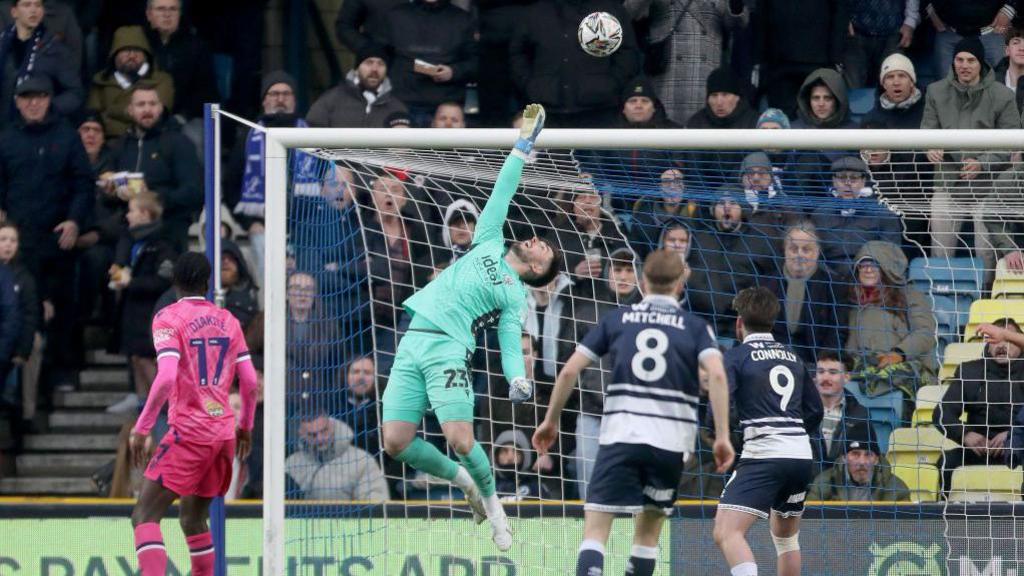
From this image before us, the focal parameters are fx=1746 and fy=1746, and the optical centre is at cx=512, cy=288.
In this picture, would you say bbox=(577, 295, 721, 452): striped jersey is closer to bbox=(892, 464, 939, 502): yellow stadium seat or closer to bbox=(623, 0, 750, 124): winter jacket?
bbox=(892, 464, 939, 502): yellow stadium seat

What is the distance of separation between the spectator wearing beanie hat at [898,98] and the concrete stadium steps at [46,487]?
607cm

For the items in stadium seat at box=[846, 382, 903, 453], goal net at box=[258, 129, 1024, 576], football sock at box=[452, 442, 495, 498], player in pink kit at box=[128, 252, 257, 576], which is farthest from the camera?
stadium seat at box=[846, 382, 903, 453]

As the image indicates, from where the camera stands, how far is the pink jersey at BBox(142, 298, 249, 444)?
28.5ft

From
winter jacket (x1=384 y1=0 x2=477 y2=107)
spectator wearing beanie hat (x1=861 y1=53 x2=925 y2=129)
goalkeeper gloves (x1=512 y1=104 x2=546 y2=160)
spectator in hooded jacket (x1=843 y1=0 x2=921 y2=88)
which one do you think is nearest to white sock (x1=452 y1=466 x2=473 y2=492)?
goalkeeper gloves (x1=512 y1=104 x2=546 y2=160)

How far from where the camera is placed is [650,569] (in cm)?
794

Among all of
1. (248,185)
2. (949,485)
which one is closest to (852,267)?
(949,485)

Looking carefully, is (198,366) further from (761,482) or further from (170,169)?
(170,169)

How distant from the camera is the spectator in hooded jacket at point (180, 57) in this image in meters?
13.2

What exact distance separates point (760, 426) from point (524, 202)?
10.3ft

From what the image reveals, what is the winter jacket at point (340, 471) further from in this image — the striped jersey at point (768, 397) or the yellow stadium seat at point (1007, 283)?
the yellow stadium seat at point (1007, 283)

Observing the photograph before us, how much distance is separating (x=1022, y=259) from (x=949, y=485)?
144cm

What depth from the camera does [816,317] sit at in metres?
10.8

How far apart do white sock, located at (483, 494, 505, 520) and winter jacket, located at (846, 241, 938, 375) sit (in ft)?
9.26

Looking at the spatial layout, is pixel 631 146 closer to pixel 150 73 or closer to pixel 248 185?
pixel 248 185
